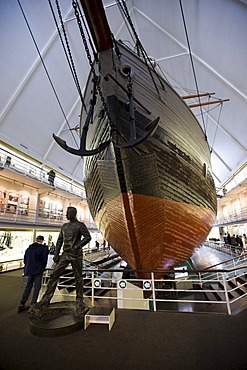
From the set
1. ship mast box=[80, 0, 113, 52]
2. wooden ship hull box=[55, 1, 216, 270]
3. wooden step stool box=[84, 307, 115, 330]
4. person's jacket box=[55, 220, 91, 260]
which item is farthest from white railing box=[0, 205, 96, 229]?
ship mast box=[80, 0, 113, 52]

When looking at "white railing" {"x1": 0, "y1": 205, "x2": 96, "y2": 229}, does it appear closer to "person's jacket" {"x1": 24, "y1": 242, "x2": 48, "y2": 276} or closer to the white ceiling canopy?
the white ceiling canopy

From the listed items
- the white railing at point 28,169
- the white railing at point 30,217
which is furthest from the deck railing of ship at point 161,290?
the white railing at point 28,169

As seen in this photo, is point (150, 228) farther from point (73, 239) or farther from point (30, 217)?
point (30, 217)

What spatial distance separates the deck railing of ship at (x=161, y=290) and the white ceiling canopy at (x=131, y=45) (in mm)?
6861

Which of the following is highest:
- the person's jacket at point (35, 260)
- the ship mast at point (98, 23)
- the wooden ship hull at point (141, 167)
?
the ship mast at point (98, 23)

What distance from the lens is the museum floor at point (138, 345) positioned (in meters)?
1.62

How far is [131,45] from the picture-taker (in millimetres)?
7020

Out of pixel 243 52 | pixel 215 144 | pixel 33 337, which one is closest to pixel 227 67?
pixel 243 52

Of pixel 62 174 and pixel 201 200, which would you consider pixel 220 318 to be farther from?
pixel 62 174

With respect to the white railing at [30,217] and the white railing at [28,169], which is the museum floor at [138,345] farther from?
the white railing at [28,169]

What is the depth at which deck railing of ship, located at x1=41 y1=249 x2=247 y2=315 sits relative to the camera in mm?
2801

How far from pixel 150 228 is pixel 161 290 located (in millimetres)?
996

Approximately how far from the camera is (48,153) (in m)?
13.5

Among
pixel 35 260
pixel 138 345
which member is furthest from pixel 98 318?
pixel 35 260
